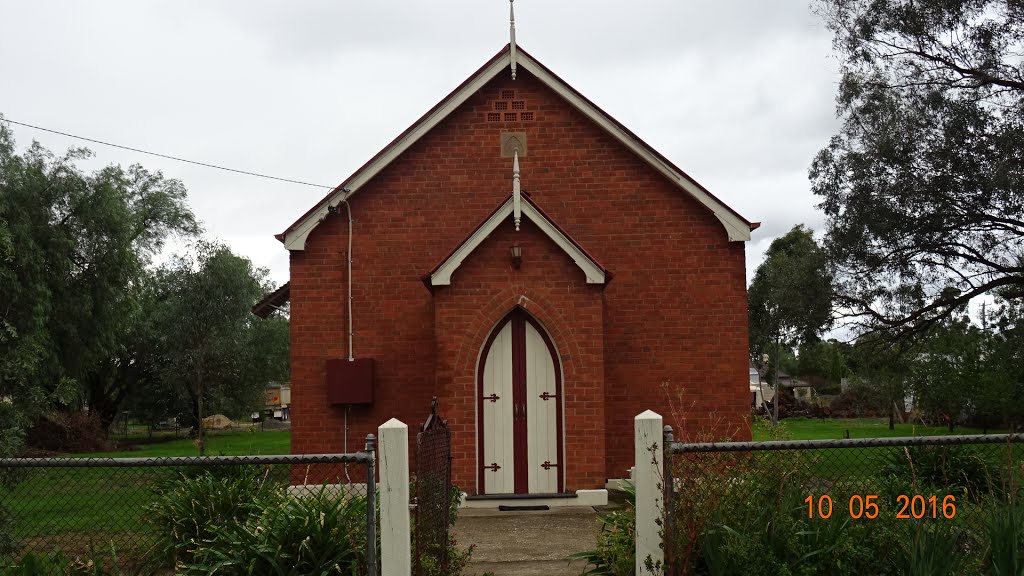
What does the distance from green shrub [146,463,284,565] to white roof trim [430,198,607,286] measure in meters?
4.29

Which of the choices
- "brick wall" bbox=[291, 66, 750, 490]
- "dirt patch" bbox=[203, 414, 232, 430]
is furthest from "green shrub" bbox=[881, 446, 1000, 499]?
"dirt patch" bbox=[203, 414, 232, 430]

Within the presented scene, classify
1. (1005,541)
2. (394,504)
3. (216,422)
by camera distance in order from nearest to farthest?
1. (1005,541)
2. (394,504)
3. (216,422)

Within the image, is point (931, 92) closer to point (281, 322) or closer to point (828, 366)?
point (281, 322)

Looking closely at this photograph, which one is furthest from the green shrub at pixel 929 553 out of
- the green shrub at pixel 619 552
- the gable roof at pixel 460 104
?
the gable roof at pixel 460 104

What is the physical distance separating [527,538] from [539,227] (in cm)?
473

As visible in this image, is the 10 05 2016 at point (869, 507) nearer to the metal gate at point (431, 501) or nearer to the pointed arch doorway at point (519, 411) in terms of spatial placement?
the metal gate at point (431, 501)

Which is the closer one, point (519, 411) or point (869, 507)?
point (869, 507)

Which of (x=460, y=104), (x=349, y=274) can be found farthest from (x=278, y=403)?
(x=460, y=104)

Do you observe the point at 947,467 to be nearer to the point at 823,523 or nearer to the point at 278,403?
the point at 823,523

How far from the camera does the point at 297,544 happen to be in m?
7.38

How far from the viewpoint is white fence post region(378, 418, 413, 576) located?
691cm

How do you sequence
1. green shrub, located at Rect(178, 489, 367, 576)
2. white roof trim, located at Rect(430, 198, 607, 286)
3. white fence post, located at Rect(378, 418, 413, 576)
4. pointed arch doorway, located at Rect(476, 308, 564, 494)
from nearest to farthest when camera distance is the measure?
white fence post, located at Rect(378, 418, 413, 576), green shrub, located at Rect(178, 489, 367, 576), white roof trim, located at Rect(430, 198, 607, 286), pointed arch doorway, located at Rect(476, 308, 564, 494)

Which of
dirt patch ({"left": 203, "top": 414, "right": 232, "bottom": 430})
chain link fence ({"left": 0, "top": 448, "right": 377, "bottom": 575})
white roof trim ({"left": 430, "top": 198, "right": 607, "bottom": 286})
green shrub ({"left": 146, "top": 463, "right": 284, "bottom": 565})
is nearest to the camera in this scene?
chain link fence ({"left": 0, "top": 448, "right": 377, "bottom": 575})

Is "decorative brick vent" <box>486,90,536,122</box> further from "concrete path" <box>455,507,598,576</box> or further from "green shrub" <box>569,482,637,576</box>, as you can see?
"green shrub" <box>569,482,637,576</box>
